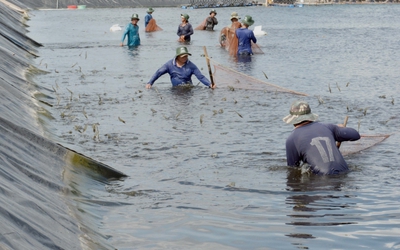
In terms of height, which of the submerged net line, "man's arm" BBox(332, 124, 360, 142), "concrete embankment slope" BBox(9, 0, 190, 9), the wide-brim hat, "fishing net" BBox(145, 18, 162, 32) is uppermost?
the wide-brim hat

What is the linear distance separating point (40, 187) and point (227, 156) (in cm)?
425

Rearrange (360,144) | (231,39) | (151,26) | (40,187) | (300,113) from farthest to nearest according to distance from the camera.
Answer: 1. (151,26)
2. (231,39)
3. (360,144)
4. (300,113)
5. (40,187)

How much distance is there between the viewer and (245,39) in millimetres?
25891

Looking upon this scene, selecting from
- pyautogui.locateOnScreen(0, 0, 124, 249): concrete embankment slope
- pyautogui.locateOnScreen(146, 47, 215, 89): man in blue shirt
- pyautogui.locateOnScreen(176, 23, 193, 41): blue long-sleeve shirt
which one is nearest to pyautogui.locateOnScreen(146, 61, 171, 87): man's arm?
pyautogui.locateOnScreen(146, 47, 215, 89): man in blue shirt

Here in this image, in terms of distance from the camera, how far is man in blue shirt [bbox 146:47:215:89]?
56.1 feet

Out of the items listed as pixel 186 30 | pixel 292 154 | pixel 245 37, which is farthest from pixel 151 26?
pixel 292 154

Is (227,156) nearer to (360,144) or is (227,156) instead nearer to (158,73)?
(360,144)

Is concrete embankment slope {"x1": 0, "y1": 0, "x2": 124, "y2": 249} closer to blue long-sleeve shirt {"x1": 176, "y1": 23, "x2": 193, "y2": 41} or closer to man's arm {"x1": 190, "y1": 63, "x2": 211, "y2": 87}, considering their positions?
man's arm {"x1": 190, "y1": 63, "x2": 211, "y2": 87}

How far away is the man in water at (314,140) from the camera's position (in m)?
8.94

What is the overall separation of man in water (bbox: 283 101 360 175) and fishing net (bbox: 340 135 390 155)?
5.93 ft

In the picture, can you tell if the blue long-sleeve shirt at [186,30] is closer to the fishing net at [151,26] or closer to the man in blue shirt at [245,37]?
the man in blue shirt at [245,37]

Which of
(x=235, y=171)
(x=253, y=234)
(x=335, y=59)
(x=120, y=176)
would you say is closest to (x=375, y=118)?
(x=235, y=171)

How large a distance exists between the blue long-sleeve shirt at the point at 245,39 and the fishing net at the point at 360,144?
1425cm

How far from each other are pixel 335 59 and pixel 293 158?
60.5ft
